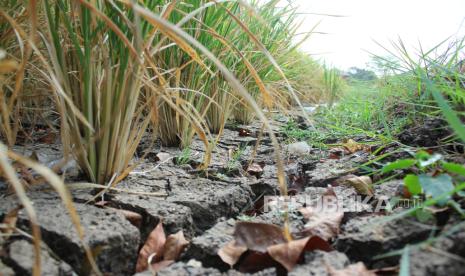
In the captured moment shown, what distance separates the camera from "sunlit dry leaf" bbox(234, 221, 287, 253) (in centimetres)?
73

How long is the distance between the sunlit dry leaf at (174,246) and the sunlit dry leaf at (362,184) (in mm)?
506

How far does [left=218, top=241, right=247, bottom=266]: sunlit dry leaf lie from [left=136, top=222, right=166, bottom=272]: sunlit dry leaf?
16cm

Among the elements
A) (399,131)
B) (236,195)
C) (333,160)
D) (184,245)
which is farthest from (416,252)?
(399,131)

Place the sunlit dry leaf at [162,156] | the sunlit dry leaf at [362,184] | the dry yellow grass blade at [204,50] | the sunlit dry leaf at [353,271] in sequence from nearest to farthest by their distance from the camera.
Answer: the dry yellow grass blade at [204,50] < the sunlit dry leaf at [353,271] < the sunlit dry leaf at [362,184] < the sunlit dry leaf at [162,156]

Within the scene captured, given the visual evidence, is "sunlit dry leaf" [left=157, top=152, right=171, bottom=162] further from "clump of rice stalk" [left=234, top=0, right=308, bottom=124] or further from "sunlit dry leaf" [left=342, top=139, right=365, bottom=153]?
"sunlit dry leaf" [left=342, top=139, right=365, bottom=153]

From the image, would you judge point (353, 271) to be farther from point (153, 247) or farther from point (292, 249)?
point (153, 247)

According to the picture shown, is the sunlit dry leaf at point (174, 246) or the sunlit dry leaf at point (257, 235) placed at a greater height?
the sunlit dry leaf at point (257, 235)

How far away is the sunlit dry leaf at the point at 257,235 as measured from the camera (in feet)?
2.40

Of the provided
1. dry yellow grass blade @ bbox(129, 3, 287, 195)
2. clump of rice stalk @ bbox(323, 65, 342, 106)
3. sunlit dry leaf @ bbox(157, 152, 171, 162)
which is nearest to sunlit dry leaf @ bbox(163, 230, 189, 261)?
dry yellow grass blade @ bbox(129, 3, 287, 195)

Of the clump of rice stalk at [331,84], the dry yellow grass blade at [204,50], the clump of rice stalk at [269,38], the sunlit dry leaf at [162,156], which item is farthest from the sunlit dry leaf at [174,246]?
the clump of rice stalk at [331,84]

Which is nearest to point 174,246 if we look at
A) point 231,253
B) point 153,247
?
point 153,247

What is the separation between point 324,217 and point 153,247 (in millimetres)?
404

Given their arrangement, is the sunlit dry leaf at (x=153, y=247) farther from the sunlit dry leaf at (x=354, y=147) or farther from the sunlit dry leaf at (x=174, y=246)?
the sunlit dry leaf at (x=354, y=147)

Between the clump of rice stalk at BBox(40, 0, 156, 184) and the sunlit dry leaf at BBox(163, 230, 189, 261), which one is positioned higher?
the clump of rice stalk at BBox(40, 0, 156, 184)
